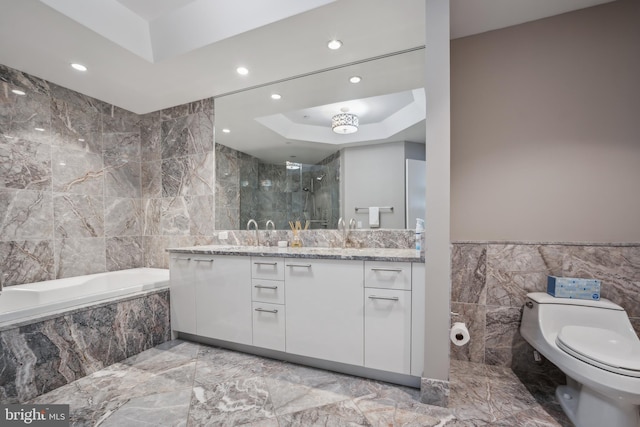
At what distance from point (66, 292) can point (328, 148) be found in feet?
9.13

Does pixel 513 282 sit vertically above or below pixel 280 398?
above

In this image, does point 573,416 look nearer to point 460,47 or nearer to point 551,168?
point 551,168

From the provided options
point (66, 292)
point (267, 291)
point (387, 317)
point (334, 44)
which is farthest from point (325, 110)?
point (66, 292)

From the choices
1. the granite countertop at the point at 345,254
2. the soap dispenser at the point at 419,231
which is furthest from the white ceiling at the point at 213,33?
the granite countertop at the point at 345,254

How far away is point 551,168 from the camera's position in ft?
6.11

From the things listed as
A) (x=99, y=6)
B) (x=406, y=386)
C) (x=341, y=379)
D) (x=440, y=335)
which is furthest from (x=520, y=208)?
(x=99, y=6)

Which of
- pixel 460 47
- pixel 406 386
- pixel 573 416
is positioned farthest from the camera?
pixel 460 47

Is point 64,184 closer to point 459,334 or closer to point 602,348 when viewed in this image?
point 459,334

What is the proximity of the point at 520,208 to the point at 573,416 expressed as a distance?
126cm

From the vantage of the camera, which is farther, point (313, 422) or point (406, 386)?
point (406, 386)

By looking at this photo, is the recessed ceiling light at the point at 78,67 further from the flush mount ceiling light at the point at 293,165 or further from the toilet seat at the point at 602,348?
the toilet seat at the point at 602,348

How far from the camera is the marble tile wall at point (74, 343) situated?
1.62 meters

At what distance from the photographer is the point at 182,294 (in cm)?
248

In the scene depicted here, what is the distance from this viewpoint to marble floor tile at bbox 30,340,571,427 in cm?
148
